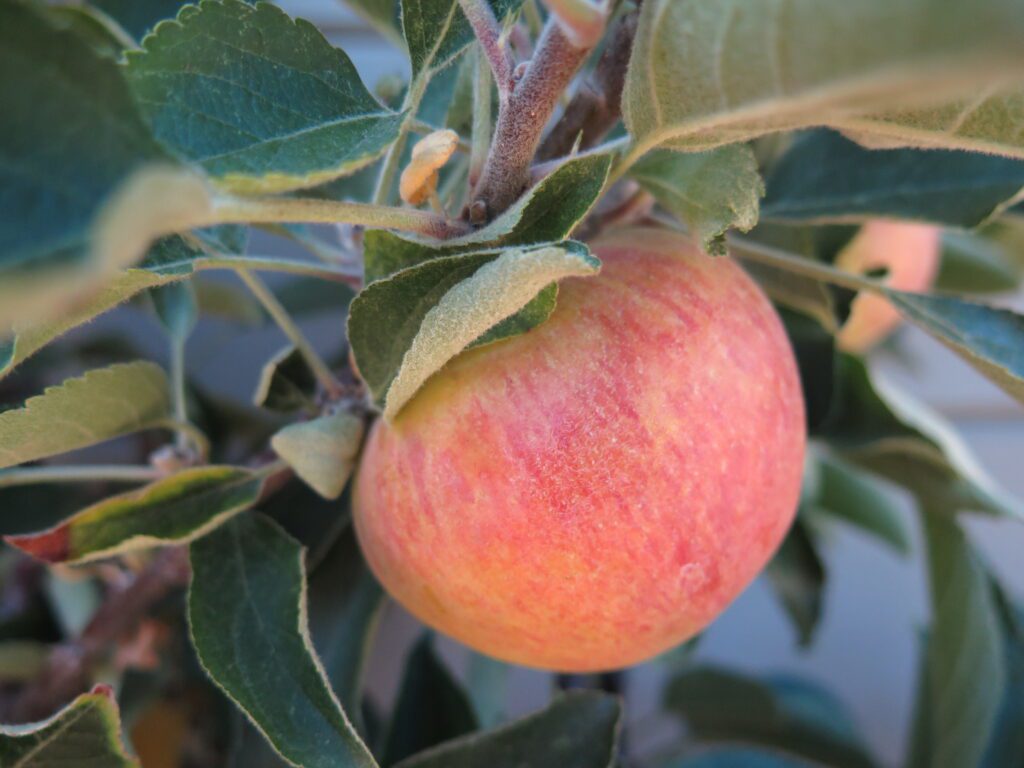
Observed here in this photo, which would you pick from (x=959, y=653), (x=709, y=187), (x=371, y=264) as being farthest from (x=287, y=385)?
(x=959, y=653)

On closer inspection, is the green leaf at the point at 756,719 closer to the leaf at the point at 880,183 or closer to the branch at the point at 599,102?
the leaf at the point at 880,183

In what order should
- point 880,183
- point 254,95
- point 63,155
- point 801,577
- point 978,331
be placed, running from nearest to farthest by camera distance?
1. point 63,155
2. point 254,95
3. point 978,331
4. point 880,183
5. point 801,577

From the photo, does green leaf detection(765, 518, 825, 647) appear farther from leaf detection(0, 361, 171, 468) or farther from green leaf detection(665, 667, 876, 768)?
leaf detection(0, 361, 171, 468)

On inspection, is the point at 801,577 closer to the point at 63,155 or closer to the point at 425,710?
the point at 425,710

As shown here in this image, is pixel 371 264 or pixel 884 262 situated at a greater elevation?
pixel 371 264

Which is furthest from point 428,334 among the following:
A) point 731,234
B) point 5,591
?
point 5,591

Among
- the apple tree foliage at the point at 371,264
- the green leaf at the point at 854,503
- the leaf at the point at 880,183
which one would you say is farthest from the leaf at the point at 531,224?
the green leaf at the point at 854,503

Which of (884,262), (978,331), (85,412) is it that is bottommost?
(884,262)

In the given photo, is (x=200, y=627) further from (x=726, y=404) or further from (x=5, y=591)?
(x=5, y=591)
